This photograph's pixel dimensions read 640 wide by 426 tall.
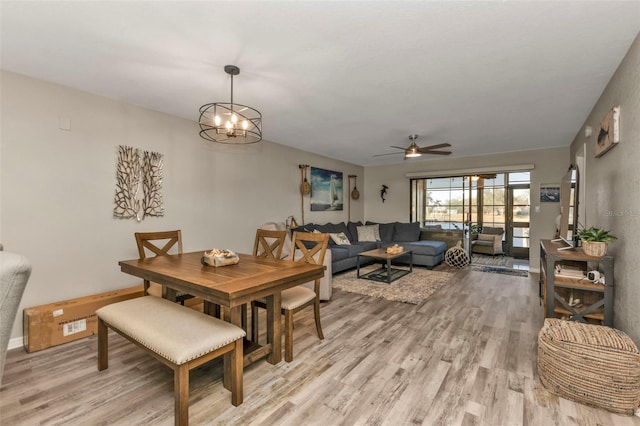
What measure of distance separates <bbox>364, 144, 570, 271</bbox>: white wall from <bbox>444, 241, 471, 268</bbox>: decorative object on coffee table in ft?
3.75

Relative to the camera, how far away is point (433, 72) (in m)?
2.47

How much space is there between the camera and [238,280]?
1821 millimetres

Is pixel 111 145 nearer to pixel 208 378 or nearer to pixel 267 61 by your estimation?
pixel 267 61

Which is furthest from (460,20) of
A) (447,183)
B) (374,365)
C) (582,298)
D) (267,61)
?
(447,183)

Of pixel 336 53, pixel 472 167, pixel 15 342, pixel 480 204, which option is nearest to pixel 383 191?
pixel 472 167

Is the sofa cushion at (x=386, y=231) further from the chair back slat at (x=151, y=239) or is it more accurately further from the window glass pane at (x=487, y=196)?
the chair back slat at (x=151, y=239)

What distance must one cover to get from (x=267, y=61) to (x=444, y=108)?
213 cm

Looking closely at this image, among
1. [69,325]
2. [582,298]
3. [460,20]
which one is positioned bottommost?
[69,325]

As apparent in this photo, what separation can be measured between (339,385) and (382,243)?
15.4ft

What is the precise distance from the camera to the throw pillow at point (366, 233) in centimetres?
655

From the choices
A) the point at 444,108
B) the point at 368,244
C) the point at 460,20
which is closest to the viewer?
the point at 460,20

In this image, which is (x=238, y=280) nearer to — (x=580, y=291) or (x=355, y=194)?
(x=580, y=291)

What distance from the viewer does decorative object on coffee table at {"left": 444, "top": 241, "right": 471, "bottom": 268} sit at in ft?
19.0

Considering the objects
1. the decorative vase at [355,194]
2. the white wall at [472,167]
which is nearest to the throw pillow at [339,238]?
the decorative vase at [355,194]
